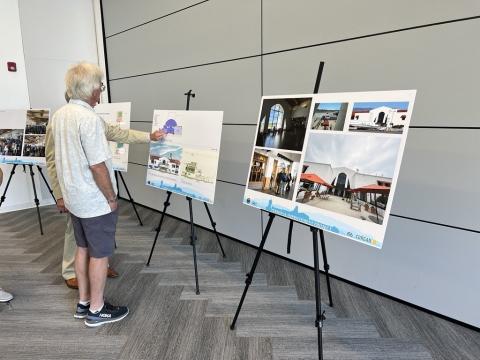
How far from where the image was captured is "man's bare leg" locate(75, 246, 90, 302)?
1.97m

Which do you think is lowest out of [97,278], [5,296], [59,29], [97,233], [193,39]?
[5,296]

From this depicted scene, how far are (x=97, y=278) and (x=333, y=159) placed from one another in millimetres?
1574

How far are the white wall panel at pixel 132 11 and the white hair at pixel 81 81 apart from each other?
6.33 feet

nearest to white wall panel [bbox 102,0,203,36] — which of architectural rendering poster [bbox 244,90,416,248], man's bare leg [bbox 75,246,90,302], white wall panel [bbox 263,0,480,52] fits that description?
white wall panel [bbox 263,0,480,52]

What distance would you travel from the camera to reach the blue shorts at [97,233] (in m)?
1.82

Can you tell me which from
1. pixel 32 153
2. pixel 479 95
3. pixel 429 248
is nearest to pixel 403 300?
pixel 429 248

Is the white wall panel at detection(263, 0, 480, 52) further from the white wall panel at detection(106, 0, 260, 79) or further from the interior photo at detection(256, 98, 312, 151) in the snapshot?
the interior photo at detection(256, 98, 312, 151)

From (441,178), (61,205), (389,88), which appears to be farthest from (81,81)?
(441,178)

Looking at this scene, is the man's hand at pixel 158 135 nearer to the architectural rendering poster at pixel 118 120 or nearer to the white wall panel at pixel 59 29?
the architectural rendering poster at pixel 118 120

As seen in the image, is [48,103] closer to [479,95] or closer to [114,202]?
[114,202]

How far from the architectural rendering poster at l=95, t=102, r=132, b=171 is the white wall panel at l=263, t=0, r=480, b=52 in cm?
155

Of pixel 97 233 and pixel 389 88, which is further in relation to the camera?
pixel 389 88

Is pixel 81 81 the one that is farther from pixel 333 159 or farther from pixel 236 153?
pixel 236 153

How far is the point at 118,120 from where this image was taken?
324 cm
